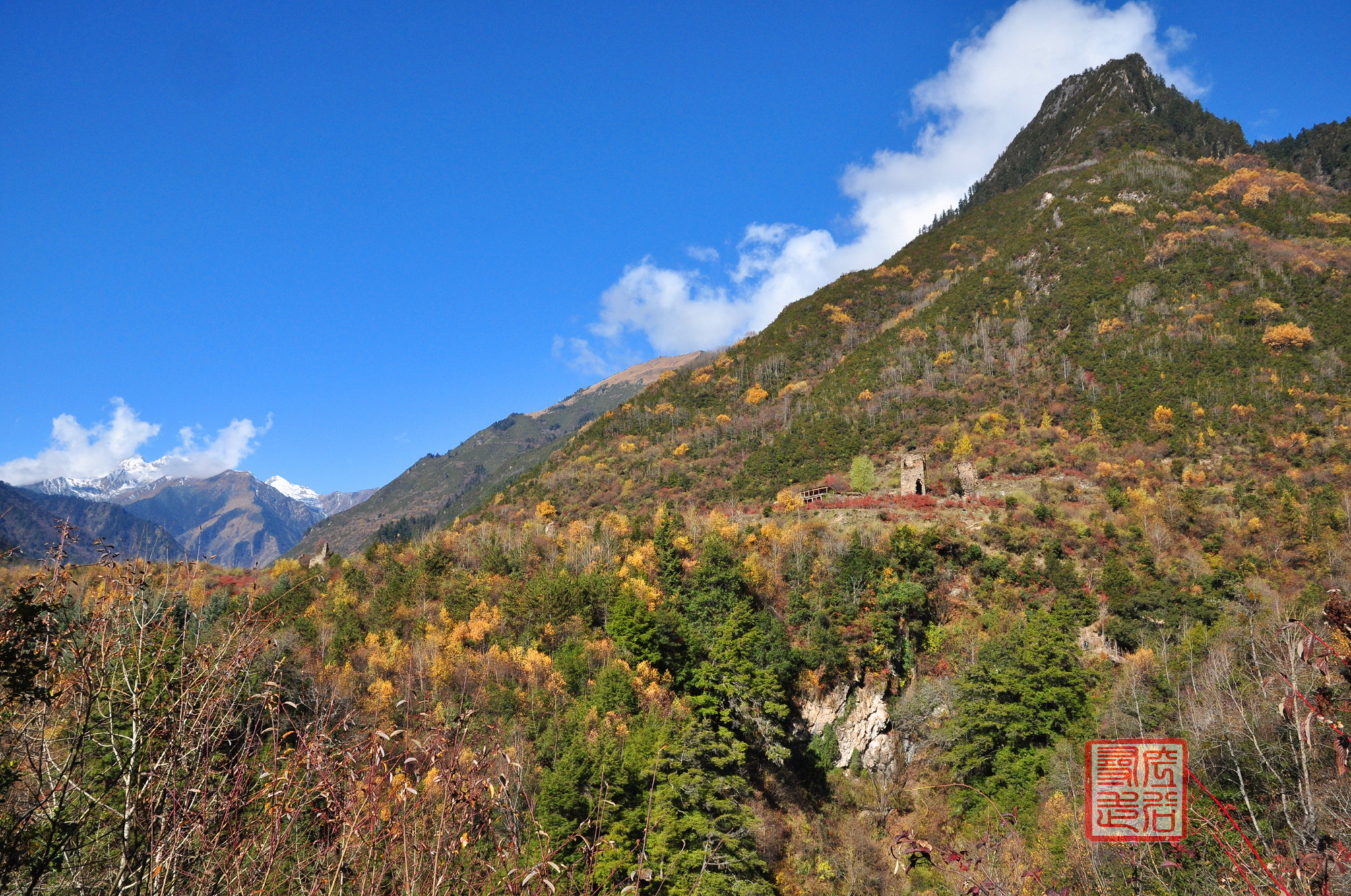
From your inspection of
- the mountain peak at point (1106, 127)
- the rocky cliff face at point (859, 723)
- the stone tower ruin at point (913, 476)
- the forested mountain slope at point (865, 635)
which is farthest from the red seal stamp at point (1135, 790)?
the mountain peak at point (1106, 127)

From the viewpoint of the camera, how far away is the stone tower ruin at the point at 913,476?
49531mm

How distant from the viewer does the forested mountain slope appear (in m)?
3.13

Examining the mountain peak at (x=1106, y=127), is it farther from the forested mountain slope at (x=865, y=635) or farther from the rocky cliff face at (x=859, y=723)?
the rocky cliff face at (x=859, y=723)

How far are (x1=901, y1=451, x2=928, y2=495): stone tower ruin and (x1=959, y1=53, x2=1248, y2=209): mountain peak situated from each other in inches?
2931

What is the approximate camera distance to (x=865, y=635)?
33.8 metres

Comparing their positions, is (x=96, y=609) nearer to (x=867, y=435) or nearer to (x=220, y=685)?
(x=220, y=685)

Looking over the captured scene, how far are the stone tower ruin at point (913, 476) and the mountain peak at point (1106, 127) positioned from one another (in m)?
74.5

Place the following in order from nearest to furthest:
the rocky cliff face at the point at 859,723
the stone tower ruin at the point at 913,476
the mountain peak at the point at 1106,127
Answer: the rocky cliff face at the point at 859,723 → the stone tower ruin at the point at 913,476 → the mountain peak at the point at 1106,127

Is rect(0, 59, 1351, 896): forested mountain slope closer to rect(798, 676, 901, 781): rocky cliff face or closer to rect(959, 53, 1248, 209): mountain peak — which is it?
rect(798, 676, 901, 781): rocky cliff face

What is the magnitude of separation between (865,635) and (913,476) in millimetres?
19825

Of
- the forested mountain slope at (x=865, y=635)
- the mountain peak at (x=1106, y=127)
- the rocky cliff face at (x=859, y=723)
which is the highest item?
the mountain peak at (x=1106, y=127)

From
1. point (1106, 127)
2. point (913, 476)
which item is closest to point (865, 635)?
point (913, 476)

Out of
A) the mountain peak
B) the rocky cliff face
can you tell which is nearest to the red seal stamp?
the rocky cliff face

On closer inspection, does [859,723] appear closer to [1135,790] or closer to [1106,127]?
[1135,790]
